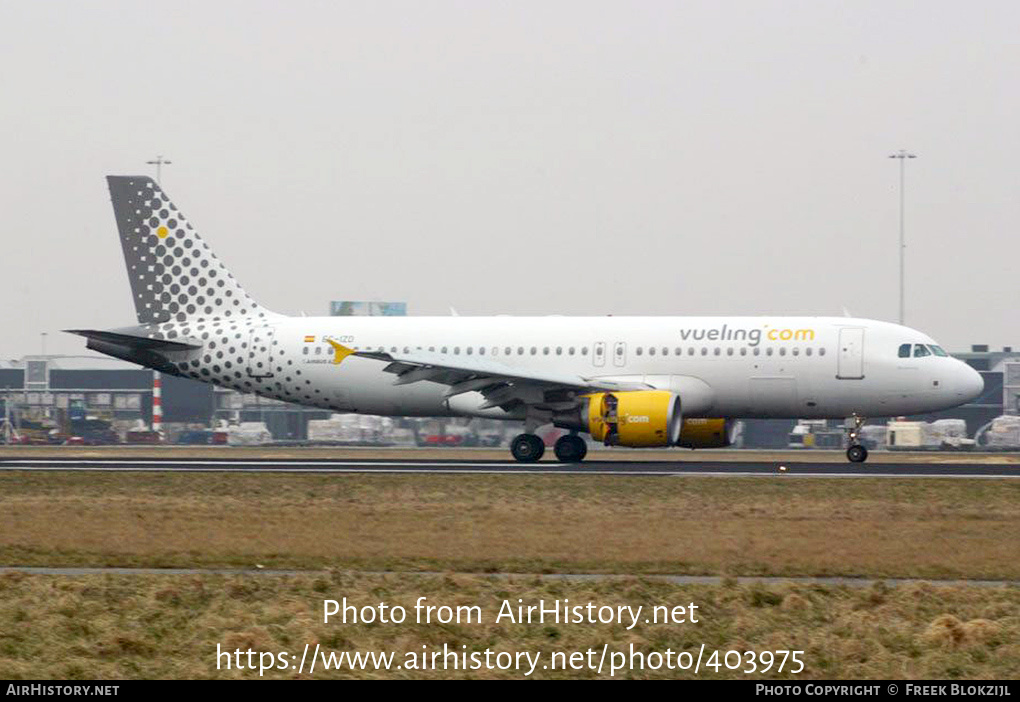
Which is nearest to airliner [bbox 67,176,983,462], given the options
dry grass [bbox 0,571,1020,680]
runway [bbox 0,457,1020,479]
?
A: runway [bbox 0,457,1020,479]

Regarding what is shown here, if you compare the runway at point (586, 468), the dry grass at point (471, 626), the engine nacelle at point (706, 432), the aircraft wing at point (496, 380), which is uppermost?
the aircraft wing at point (496, 380)

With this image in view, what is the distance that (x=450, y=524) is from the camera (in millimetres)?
24156

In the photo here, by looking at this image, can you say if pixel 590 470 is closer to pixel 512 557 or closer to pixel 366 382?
pixel 366 382

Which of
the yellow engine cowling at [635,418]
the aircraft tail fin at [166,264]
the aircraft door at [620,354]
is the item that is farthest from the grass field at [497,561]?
the aircraft tail fin at [166,264]

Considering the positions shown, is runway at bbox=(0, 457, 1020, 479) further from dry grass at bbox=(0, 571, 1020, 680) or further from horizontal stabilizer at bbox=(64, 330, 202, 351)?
dry grass at bbox=(0, 571, 1020, 680)

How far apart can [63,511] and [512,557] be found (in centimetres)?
992

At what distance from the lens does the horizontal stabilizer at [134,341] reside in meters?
42.0

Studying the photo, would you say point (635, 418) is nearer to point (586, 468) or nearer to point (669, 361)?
point (586, 468)

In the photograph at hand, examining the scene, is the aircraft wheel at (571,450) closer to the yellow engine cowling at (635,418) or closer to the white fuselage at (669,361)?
the white fuselage at (669,361)

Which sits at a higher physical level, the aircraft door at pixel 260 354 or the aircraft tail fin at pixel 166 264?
the aircraft tail fin at pixel 166 264

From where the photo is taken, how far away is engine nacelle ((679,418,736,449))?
135 feet

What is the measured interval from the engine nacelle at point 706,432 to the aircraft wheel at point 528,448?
402 cm

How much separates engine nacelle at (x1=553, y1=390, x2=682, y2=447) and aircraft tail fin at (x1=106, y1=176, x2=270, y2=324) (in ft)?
38.6
